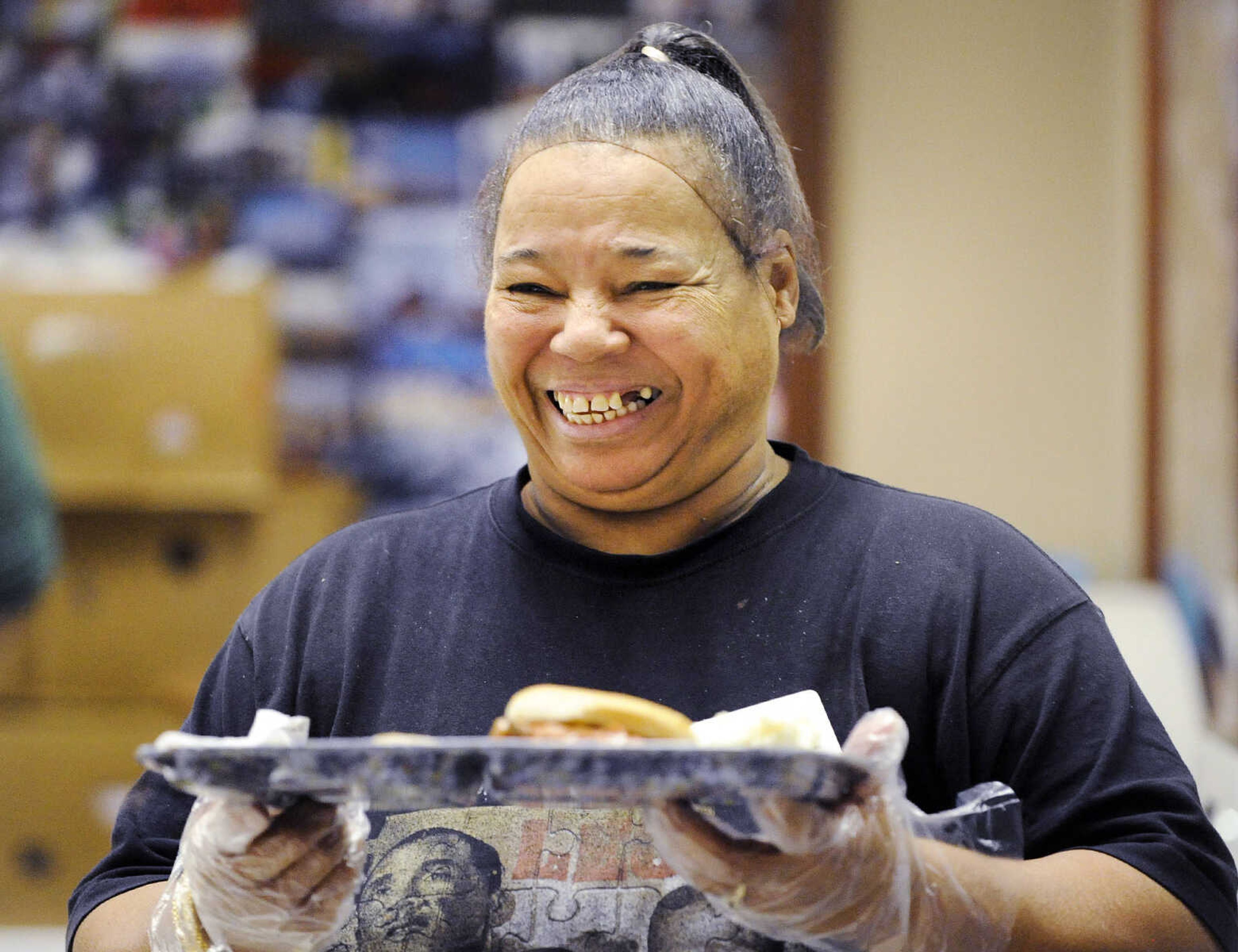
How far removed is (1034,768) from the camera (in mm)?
1220

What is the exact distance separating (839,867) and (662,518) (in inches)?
18.4

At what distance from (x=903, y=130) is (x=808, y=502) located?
225cm

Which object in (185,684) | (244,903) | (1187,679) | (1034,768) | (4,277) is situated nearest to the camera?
(244,903)

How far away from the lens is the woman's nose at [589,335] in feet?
4.18

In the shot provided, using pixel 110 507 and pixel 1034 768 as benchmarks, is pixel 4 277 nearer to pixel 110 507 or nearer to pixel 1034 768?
pixel 110 507

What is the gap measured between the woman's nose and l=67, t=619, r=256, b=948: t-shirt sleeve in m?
0.41

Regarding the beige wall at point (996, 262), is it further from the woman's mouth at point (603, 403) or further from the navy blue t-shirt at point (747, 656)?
the woman's mouth at point (603, 403)

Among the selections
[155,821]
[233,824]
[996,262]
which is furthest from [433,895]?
[996,262]

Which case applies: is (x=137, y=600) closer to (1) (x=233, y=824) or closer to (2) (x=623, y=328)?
(2) (x=623, y=328)

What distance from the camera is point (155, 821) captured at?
132 centimetres

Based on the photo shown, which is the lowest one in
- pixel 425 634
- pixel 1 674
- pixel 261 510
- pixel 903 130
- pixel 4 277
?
pixel 1 674

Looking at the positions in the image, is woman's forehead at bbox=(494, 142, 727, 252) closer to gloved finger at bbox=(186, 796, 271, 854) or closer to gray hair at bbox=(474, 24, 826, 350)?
gray hair at bbox=(474, 24, 826, 350)

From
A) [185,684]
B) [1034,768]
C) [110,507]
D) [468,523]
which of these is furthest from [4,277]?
[1034,768]

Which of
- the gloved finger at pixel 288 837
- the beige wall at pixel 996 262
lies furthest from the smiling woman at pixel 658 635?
the beige wall at pixel 996 262
